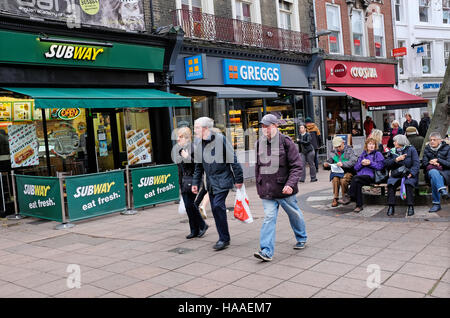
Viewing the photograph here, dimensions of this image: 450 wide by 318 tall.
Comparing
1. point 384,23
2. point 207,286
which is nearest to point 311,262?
point 207,286

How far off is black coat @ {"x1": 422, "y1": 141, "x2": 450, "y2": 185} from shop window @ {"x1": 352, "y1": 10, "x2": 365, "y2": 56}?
14879mm

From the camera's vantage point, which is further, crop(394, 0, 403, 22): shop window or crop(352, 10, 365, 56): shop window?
crop(394, 0, 403, 22): shop window

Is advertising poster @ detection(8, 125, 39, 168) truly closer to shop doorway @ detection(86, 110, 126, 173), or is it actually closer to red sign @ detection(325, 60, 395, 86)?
shop doorway @ detection(86, 110, 126, 173)

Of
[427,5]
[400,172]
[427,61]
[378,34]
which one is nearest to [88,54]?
[400,172]

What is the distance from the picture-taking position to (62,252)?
6320 millimetres

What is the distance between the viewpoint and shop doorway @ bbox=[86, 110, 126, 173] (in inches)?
455

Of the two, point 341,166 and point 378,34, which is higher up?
point 378,34

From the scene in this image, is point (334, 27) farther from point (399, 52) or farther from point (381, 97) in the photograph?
point (399, 52)

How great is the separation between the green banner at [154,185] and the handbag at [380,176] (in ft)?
14.6

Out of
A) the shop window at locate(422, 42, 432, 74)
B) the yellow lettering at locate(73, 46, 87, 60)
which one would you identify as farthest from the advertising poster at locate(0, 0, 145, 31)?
the shop window at locate(422, 42, 432, 74)

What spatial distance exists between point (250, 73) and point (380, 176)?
27.3ft

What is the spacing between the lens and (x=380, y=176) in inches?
304

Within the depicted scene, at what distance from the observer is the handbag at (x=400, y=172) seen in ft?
24.0
